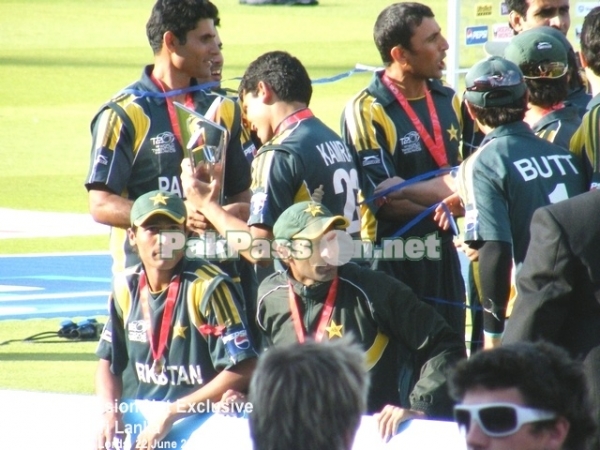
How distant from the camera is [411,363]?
516 centimetres

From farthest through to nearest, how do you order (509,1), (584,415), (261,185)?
(509,1) → (261,185) → (584,415)

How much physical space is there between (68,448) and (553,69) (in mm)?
2551

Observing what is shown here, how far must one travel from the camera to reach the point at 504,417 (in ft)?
9.27

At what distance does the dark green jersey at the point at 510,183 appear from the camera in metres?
4.95

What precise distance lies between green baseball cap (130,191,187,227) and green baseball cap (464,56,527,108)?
4.27 feet

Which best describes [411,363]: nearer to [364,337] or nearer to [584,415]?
[364,337]

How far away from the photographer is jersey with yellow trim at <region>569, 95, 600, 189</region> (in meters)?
5.10

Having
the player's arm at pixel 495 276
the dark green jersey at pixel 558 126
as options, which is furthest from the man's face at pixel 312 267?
the dark green jersey at pixel 558 126

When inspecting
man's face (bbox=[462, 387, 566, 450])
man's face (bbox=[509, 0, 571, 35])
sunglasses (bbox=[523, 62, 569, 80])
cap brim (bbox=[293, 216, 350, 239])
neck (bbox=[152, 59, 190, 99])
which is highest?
man's face (bbox=[509, 0, 571, 35])

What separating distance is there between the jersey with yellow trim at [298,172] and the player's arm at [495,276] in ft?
3.03

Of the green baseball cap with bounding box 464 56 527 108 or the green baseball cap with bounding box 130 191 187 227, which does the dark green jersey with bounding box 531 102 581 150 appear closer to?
the green baseball cap with bounding box 464 56 527 108

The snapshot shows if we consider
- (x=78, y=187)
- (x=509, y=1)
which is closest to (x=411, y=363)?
(x=509, y=1)

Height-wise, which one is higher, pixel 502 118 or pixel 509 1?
pixel 509 1

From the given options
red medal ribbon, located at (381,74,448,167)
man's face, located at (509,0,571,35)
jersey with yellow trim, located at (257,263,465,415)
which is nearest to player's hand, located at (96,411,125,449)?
jersey with yellow trim, located at (257,263,465,415)
